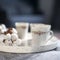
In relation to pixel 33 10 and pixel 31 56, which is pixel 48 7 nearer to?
pixel 33 10

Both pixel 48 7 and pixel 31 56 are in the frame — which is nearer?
pixel 31 56

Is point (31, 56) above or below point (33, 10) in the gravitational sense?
above

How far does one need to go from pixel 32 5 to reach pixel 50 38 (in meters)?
2.09

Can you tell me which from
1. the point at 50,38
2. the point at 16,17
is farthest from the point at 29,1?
the point at 50,38

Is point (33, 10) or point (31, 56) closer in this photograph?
point (31, 56)

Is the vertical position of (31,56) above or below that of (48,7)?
above

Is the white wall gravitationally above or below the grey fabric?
below

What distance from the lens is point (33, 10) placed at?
3094 mm

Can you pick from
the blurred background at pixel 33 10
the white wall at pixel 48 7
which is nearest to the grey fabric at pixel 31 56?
the blurred background at pixel 33 10

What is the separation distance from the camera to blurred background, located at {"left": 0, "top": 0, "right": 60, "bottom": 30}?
9.79ft

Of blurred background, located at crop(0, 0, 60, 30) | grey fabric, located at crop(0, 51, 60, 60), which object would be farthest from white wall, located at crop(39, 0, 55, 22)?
grey fabric, located at crop(0, 51, 60, 60)

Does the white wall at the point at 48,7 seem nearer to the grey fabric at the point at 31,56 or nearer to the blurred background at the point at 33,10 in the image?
the blurred background at the point at 33,10

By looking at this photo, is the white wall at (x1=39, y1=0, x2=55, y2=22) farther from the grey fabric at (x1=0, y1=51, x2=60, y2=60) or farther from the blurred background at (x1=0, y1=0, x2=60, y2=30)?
the grey fabric at (x1=0, y1=51, x2=60, y2=60)

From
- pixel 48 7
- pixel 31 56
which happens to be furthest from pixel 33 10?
pixel 31 56
